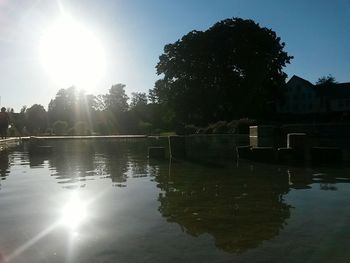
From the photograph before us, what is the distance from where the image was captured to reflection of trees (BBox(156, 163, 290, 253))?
266 inches

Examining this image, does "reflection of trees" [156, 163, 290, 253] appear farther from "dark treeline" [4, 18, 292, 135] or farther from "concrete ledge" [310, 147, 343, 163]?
"dark treeline" [4, 18, 292, 135]

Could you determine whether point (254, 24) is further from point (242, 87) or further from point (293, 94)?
point (293, 94)

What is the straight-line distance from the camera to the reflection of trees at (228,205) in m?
6.76

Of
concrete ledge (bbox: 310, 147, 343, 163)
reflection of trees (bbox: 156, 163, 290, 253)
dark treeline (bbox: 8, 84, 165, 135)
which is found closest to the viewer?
reflection of trees (bbox: 156, 163, 290, 253)

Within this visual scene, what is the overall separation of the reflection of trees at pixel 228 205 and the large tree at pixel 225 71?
39.0 metres

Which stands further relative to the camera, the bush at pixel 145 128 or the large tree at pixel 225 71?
the bush at pixel 145 128

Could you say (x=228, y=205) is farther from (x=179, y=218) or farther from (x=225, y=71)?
(x=225, y=71)

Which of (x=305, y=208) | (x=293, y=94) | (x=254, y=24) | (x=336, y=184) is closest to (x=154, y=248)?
(x=305, y=208)

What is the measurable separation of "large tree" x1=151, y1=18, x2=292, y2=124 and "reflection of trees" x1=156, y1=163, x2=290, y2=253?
128 feet

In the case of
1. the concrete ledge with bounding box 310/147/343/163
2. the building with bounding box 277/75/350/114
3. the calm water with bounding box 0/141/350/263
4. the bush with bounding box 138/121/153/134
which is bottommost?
the calm water with bounding box 0/141/350/263

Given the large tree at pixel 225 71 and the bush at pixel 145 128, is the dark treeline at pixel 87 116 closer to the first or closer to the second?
the bush at pixel 145 128

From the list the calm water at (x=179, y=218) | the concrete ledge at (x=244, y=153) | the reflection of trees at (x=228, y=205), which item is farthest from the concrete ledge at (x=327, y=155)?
the calm water at (x=179, y=218)

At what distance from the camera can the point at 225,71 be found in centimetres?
5406

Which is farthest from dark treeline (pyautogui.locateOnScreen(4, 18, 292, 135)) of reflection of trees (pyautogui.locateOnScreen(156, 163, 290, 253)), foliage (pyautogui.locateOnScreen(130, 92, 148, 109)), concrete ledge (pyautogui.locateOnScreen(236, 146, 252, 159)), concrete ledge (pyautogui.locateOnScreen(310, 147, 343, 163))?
foliage (pyautogui.locateOnScreen(130, 92, 148, 109))
